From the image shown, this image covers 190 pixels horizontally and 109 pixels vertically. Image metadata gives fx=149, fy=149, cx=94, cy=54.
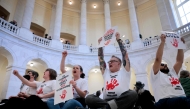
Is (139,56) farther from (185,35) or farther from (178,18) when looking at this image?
(178,18)

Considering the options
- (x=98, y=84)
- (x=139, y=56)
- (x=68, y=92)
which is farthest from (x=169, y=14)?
(x=68, y=92)

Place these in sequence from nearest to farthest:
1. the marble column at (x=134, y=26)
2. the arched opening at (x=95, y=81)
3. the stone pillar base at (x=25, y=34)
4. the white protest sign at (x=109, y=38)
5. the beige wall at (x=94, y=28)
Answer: the white protest sign at (x=109, y=38)
the stone pillar base at (x=25, y=34)
the marble column at (x=134, y=26)
the arched opening at (x=95, y=81)
the beige wall at (x=94, y=28)

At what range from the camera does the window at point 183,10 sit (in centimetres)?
1547

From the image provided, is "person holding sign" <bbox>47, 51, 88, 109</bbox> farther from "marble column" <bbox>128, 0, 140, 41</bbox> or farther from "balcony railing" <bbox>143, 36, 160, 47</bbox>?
"marble column" <bbox>128, 0, 140, 41</bbox>

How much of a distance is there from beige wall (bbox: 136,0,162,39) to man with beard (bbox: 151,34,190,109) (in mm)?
15188

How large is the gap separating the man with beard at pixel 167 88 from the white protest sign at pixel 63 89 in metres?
1.70

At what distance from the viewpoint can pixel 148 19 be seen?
59.0 feet

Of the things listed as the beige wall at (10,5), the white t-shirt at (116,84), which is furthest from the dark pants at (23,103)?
the beige wall at (10,5)

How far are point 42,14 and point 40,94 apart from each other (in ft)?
52.7

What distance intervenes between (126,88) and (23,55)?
10712mm

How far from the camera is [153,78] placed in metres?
3.07

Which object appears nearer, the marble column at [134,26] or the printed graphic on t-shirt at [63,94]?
the printed graphic on t-shirt at [63,94]

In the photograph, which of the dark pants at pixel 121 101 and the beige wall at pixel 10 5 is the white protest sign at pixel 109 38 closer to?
the dark pants at pixel 121 101

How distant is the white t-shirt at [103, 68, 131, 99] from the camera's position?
2.71 meters
